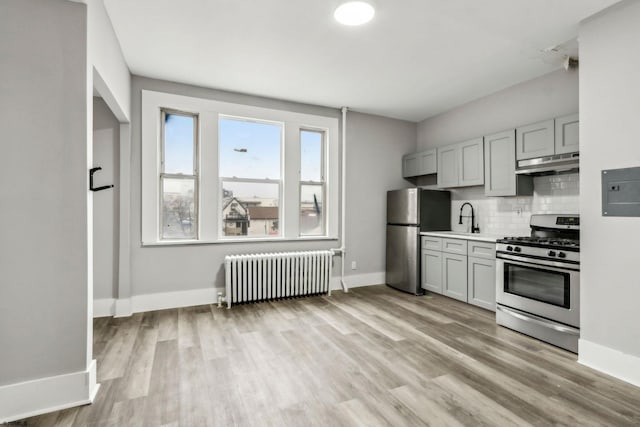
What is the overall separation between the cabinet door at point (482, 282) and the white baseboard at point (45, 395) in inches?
150

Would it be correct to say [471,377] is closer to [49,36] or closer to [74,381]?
[74,381]

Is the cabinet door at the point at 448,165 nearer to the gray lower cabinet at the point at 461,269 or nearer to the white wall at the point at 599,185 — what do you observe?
the gray lower cabinet at the point at 461,269

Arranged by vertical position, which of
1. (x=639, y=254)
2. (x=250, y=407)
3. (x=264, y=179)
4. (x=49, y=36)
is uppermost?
(x=49, y=36)

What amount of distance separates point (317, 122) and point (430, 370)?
353 centimetres

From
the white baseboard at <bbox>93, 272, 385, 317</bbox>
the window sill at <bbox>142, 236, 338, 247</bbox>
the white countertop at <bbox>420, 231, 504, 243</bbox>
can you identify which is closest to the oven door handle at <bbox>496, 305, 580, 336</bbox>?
the white countertop at <bbox>420, 231, 504, 243</bbox>

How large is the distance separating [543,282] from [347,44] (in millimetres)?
2866

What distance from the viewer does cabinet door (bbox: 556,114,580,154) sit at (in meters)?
3.03

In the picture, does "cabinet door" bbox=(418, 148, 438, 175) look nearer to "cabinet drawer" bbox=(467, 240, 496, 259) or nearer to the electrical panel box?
"cabinet drawer" bbox=(467, 240, 496, 259)

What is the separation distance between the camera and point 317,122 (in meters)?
4.65

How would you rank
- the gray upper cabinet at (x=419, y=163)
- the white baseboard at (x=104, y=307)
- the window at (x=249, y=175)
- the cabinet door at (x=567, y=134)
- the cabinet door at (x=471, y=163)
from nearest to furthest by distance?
the cabinet door at (x=567, y=134) → the white baseboard at (x=104, y=307) → the cabinet door at (x=471, y=163) → the window at (x=249, y=175) → the gray upper cabinet at (x=419, y=163)

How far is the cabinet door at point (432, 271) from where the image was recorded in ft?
14.1

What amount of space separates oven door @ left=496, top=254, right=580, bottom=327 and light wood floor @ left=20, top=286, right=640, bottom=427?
307 millimetres

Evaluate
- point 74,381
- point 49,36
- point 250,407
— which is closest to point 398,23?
point 49,36

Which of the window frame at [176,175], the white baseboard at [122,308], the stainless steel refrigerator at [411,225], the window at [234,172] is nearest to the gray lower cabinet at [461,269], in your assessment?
the stainless steel refrigerator at [411,225]
